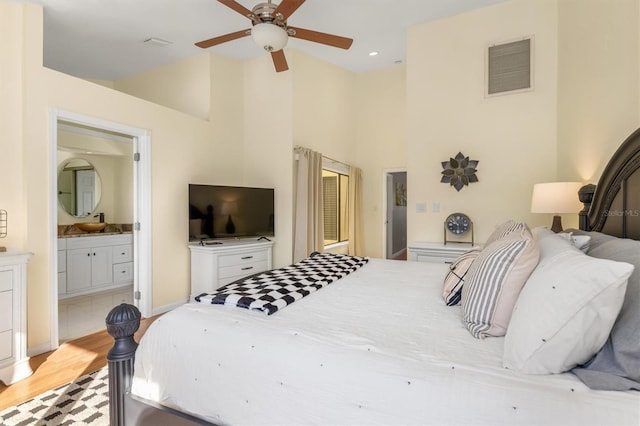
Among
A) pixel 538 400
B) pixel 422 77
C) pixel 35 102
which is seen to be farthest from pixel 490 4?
pixel 35 102

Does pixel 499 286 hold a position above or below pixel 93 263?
above

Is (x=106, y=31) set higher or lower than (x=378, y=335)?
higher

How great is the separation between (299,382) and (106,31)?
424 centimetres

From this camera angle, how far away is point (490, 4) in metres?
3.50

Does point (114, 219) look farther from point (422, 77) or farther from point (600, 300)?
point (600, 300)

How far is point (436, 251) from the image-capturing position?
343 cm

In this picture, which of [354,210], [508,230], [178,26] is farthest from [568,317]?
[354,210]

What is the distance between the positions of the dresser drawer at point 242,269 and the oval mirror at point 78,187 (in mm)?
2709

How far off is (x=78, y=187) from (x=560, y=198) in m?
5.90

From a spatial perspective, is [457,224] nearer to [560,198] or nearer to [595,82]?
[560,198]

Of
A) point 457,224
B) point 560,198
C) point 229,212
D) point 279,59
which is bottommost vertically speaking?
point 457,224

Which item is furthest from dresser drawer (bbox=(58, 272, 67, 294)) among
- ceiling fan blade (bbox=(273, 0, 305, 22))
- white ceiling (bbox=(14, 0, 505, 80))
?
ceiling fan blade (bbox=(273, 0, 305, 22))

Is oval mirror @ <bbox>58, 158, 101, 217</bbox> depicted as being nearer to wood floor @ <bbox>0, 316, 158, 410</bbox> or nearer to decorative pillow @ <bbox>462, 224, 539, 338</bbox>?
wood floor @ <bbox>0, 316, 158, 410</bbox>

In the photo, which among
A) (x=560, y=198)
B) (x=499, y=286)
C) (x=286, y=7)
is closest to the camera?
(x=499, y=286)
